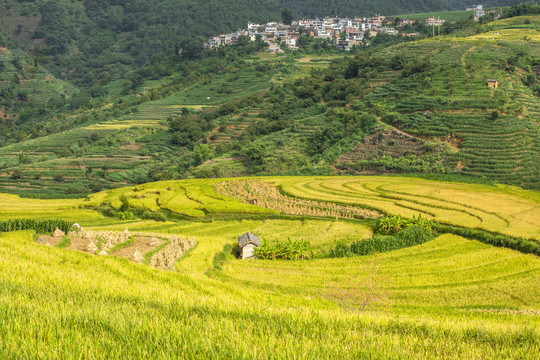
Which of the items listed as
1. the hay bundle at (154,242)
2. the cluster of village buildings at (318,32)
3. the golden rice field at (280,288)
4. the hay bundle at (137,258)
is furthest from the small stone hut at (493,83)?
the cluster of village buildings at (318,32)

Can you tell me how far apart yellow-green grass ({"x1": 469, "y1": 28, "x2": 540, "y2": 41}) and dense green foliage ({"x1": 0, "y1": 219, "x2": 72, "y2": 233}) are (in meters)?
75.4

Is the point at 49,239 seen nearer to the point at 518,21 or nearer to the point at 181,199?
the point at 181,199

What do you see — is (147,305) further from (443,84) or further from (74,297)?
(443,84)

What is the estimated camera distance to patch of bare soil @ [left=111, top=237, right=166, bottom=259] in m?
20.0

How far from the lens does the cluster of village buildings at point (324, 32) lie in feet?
388

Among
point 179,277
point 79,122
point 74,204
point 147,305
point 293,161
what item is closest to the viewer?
point 147,305

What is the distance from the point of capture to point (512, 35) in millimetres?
76250

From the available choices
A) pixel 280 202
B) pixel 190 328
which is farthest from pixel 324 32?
pixel 190 328

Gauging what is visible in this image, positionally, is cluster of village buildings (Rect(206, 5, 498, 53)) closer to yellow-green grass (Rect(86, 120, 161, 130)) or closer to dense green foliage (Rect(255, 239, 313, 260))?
yellow-green grass (Rect(86, 120, 161, 130))

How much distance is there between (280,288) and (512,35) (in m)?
79.3

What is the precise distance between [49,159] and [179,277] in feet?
208

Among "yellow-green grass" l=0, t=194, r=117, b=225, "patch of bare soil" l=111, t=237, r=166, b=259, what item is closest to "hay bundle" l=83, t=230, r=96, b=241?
"patch of bare soil" l=111, t=237, r=166, b=259

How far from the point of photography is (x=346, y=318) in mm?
6145

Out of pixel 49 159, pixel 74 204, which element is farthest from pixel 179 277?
pixel 49 159
